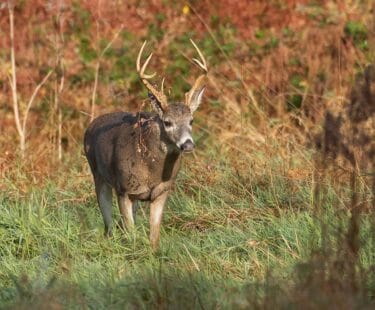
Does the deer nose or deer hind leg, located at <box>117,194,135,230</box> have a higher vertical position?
the deer nose

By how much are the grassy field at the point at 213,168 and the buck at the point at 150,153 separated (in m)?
0.20

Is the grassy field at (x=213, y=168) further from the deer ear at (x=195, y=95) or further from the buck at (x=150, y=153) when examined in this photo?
the deer ear at (x=195, y=95)

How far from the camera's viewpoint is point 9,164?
1046 centimetres

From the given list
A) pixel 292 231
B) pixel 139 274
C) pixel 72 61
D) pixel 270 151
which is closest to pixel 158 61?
pixel 72 61

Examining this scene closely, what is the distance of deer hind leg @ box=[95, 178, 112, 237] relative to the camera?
892cm

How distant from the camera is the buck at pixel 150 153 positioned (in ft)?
28.1

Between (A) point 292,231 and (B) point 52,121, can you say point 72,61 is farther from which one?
(A) point 292,231

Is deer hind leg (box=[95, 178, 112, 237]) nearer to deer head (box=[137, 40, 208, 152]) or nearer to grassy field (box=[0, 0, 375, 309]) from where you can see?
grassy field (box=[0, 0, 375, 309])

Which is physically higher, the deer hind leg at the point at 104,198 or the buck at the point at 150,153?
the buck at the point at 150,153

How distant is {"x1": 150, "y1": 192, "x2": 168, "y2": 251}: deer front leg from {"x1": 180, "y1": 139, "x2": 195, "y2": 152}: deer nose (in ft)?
1.78

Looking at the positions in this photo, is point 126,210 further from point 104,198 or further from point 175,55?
point 175,55

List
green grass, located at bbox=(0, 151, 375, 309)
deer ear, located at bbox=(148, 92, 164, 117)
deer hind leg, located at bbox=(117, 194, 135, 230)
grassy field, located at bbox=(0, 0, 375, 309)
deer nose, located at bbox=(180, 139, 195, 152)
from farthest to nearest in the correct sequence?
deer ear, located at bbox=(148, 92, 164, 117), deer hind leg, located at bbox=(117, 194, 135, 230), deer nose, located at bbox=(180, 139, 195, 152), green grass, located at bbox=(0, 151, 375, 309), grassy field, located at bbox=(0, 0, 375, 309)

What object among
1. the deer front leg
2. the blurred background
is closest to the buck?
the deer front leg

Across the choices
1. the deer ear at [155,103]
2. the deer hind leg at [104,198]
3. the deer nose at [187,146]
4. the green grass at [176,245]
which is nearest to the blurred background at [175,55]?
the deer hind leg at [104,198]
